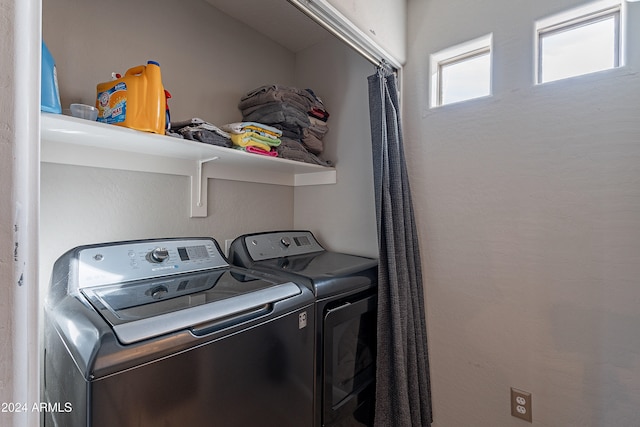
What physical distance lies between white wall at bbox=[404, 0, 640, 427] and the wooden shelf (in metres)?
0.82

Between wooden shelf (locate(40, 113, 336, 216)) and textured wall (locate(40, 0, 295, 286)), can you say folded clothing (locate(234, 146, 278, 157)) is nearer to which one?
wooden shelf (locate(40, 113, 336, 216))

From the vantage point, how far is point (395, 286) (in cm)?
135

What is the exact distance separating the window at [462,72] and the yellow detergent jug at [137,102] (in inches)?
54.3

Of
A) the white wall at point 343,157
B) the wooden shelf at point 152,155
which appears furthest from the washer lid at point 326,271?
the wooden shelf at point 152,155

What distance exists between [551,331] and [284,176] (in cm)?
172

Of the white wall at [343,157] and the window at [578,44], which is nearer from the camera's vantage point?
the window at [578,44]

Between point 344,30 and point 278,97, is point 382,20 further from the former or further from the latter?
point 278,97

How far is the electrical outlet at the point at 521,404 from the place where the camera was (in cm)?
131

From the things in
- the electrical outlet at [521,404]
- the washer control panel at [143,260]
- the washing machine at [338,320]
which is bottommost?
the electrical outlet at [521,404]

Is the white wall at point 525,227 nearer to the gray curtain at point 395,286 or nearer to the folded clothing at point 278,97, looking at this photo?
the gray curtain at point 395,286

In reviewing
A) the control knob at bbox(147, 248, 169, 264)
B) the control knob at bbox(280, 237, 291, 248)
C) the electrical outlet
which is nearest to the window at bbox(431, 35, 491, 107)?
the control knob at bbox(280, 237, 291, 248)

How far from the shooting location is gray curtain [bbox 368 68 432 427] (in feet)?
4.36

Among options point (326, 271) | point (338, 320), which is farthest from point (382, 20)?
point (338, 320)

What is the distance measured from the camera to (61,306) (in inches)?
34.3
